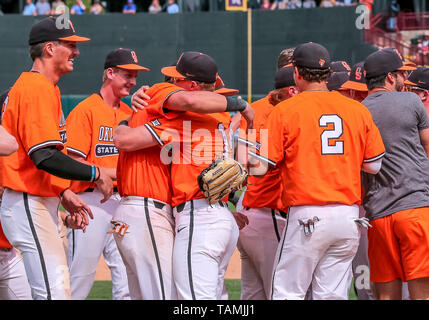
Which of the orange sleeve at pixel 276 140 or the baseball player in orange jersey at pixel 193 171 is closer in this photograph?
the baseball player in orange jersey at pixel 193 171

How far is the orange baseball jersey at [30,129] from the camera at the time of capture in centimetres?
373

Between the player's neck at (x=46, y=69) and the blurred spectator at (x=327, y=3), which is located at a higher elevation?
the player's neck at (x=46, y=69)

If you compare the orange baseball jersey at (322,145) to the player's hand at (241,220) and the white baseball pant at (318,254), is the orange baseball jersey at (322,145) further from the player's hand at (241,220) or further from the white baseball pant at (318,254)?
the player's hand at (241,220)

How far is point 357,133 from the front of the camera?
395 cm

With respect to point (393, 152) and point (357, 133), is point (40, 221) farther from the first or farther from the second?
point (393, 152)

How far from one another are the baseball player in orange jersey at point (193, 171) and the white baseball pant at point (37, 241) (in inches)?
23.5

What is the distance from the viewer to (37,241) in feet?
12.4

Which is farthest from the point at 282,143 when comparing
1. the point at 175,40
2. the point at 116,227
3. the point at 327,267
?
the point at 175,40

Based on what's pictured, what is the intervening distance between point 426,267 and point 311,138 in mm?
1115

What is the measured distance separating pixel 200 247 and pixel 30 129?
Answer: 3.67 feet

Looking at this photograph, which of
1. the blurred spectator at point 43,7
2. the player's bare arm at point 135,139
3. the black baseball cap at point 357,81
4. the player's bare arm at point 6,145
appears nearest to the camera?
the player's bare arm at point 6,145

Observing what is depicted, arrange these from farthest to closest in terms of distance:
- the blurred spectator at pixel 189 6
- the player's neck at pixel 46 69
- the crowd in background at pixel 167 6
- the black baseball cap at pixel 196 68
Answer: the blurred spectator at pixel 189 6 < the crowd in background at pixel 167 6 < the player's neck at pixel 46 69 < the black baseball cap at pixel 196 68

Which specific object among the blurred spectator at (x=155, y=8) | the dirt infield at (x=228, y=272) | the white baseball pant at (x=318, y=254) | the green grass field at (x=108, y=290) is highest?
the blurred spectator at (x=155, y=8)

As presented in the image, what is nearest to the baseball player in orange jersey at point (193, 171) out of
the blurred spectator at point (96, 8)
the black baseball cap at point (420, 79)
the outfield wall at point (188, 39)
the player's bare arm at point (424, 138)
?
the player's bare arm at point (424, 138)
